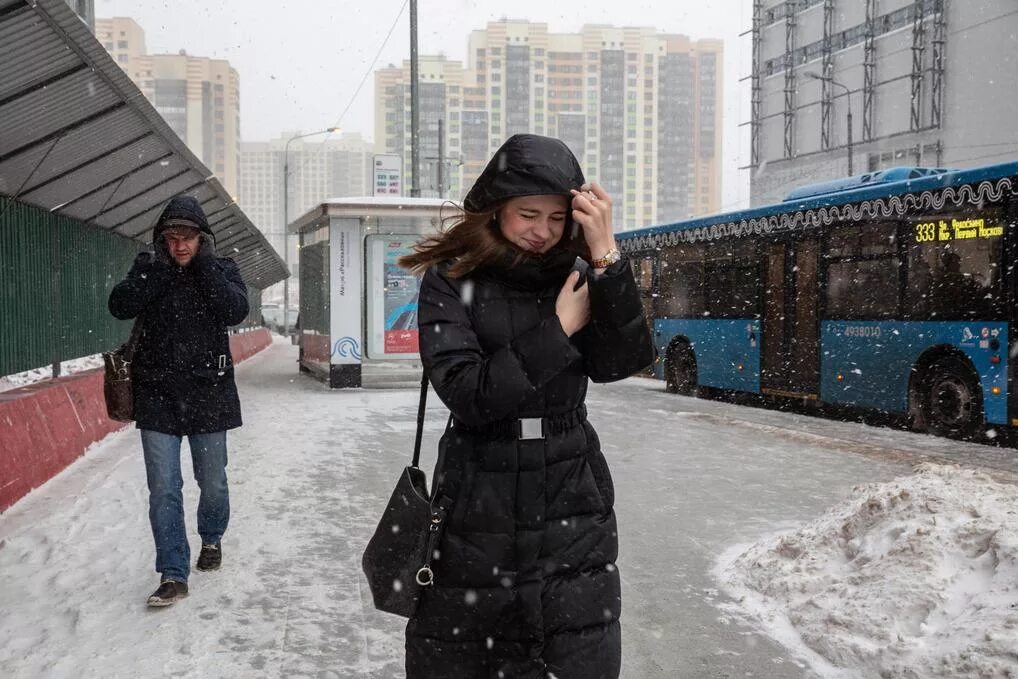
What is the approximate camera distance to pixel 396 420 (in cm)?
1263

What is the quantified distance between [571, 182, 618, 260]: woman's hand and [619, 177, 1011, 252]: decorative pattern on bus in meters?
9.90

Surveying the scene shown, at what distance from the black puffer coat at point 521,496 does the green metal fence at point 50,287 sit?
8297 mm

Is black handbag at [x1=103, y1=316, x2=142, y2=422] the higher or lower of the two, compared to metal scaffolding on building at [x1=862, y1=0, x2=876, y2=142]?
lower

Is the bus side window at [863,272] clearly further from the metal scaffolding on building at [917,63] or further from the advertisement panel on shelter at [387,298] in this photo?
the metal scaffolding on building at [917,63]

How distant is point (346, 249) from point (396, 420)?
529 cm

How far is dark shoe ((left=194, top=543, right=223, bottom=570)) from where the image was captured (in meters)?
5.43

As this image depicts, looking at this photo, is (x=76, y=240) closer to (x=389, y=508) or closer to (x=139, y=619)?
(x=139, y=619)

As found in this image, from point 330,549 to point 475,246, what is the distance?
4048 mm

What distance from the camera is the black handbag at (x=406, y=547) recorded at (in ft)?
7.87

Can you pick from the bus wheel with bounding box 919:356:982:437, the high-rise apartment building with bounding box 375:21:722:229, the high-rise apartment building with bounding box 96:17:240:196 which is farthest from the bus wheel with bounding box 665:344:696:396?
the high-rise apartment building with bounding box 96:17:240:196

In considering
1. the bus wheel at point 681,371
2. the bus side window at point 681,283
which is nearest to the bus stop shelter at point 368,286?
the bus side window at point 681,283

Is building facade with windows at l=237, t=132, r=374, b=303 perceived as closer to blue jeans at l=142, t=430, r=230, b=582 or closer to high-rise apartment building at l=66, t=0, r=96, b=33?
high-rise apartment building at l=66, t=0, r=96, b=33

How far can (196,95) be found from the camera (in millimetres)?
136000

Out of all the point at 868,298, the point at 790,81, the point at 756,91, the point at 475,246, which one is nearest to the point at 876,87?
the point at 790,81
